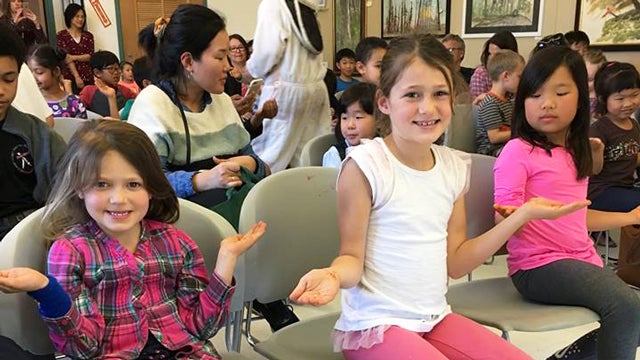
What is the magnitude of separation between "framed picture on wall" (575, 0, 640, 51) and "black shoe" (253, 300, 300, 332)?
3905 millimetres

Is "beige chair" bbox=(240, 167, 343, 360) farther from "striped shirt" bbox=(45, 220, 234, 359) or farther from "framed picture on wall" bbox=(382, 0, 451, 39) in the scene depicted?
"framed picture on wall" bbox=(382, 0, 451, 39)

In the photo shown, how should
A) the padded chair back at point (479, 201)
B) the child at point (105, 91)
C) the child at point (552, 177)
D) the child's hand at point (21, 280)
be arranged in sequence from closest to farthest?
the child's hand at point (21, 280), the child at point (552, 177), the padded chair back at point (479, 201), the child at point (105, 91)

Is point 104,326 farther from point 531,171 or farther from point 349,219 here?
point 531,171

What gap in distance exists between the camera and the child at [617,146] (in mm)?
2676

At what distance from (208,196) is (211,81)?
36cm

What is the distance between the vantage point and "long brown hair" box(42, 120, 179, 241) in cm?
118

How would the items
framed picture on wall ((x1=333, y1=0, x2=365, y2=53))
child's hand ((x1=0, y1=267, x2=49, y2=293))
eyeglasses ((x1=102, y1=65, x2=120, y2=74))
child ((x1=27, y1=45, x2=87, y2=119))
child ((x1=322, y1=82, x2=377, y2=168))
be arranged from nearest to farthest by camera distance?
child's hand ((x1=0, y1=267, x2=49, y2=293)), child ((x1=322, y1=82, x2=377, y2=168)), child ((x1=27, y1=45, x2=87, y2=119)), eyeglasses ((x1=102, y1=65, x2=120, y2=74)), framed picture on wall ((x1=333, y1=0, x2=365, y2=53))

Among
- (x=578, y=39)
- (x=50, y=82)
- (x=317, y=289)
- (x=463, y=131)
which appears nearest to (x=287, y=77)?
(x=463, y=131)

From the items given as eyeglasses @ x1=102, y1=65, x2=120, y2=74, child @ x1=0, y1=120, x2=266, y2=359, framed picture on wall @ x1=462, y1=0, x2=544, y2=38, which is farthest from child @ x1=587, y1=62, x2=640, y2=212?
eyeglasses @ x1=102, y1=65, x2=120, y2=74

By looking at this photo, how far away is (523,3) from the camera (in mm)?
5180

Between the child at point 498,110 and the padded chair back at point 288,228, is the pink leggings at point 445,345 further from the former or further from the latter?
the child at point 498,110

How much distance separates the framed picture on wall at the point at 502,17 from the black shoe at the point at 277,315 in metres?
4.08

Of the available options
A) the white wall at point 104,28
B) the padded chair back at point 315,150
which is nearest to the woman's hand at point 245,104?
the padded chair back at point 315,150

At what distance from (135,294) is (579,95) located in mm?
1319
